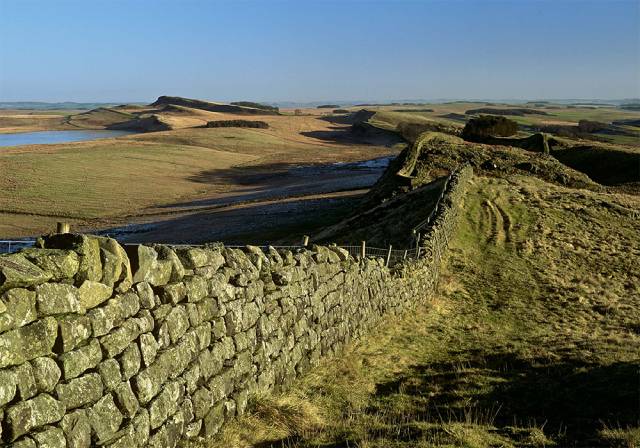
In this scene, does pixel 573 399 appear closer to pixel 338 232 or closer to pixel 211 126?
pixel 338 232

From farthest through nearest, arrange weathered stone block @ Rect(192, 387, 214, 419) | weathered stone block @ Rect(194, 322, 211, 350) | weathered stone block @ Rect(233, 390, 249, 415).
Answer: weathered stone block @ Rect(233, 390, 249, 415) → weathered stone block @ Rect(194, 322, 211, 350) → weathered stone block @ Rect(192, 387, 214, 419)

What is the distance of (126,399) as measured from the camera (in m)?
5.50

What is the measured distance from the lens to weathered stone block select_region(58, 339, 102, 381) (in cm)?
485

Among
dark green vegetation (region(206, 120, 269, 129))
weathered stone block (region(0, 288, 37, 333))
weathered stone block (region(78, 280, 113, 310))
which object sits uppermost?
A: weathered stone block (region(0, 288, 37, 333))

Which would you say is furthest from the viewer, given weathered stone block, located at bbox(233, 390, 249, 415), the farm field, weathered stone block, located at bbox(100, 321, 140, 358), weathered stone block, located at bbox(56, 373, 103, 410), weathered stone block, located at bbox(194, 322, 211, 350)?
the farm field

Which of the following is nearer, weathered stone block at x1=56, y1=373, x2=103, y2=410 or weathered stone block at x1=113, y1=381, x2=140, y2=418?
weathered stone block at x1=56, y1=373, x2=103, y2=410

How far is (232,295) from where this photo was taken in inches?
309

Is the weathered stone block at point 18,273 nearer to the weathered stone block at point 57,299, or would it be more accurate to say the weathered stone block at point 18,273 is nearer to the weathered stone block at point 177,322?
the weathered stone block at point 57,299

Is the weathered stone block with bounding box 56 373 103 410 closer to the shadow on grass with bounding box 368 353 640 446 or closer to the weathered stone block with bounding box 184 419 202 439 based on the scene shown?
the weathered stone block with bounding box 184 419 202 439

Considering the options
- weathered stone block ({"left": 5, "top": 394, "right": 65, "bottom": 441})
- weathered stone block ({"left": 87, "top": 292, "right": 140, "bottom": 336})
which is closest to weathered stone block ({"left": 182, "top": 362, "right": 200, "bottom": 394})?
weathered stone block ({"left": 87, "top": 292, "right": 140, "bottom": 336})

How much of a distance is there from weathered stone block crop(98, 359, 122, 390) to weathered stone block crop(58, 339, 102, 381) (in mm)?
85

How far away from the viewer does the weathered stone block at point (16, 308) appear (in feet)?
14.1

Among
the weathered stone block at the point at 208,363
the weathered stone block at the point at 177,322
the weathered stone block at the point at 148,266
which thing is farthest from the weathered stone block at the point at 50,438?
the weathered stone block at the point at 208,363

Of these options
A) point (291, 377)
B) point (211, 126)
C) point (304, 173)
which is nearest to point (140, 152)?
point (304, 173)
